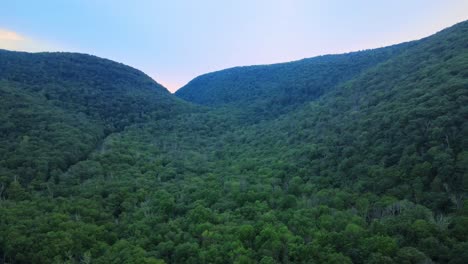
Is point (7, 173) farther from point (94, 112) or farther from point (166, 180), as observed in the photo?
point (94, 112)

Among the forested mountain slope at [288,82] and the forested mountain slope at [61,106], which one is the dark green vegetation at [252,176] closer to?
the forested mountain slope at [61,106]

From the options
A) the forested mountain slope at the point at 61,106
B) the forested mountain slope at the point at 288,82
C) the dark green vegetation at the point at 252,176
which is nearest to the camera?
the dark green vegetation at the point at 252,176

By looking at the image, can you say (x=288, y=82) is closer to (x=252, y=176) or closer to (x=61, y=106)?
(x=61, y=106)

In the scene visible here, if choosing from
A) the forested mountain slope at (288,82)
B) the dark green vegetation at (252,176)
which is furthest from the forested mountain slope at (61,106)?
the forested mountain slope at (288,82)

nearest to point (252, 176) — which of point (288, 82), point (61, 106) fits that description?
point (61, 106)

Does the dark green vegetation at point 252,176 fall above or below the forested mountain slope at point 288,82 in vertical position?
below

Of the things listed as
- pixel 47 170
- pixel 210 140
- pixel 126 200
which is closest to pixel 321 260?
pixel 126 200

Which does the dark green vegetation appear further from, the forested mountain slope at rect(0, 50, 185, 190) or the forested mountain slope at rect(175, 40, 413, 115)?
the forested mountain slope at rect(175, 40, 413, 115)

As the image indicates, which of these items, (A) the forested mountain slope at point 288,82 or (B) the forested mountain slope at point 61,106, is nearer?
(B) the forested mountain slope at point 61,106

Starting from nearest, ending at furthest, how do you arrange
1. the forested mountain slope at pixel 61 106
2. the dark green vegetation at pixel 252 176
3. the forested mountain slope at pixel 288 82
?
the dark green vegetation at pixel 252 176 < the forested mountain slope at pixel 61 106 < the forested mountain slope at pixel 288 82
